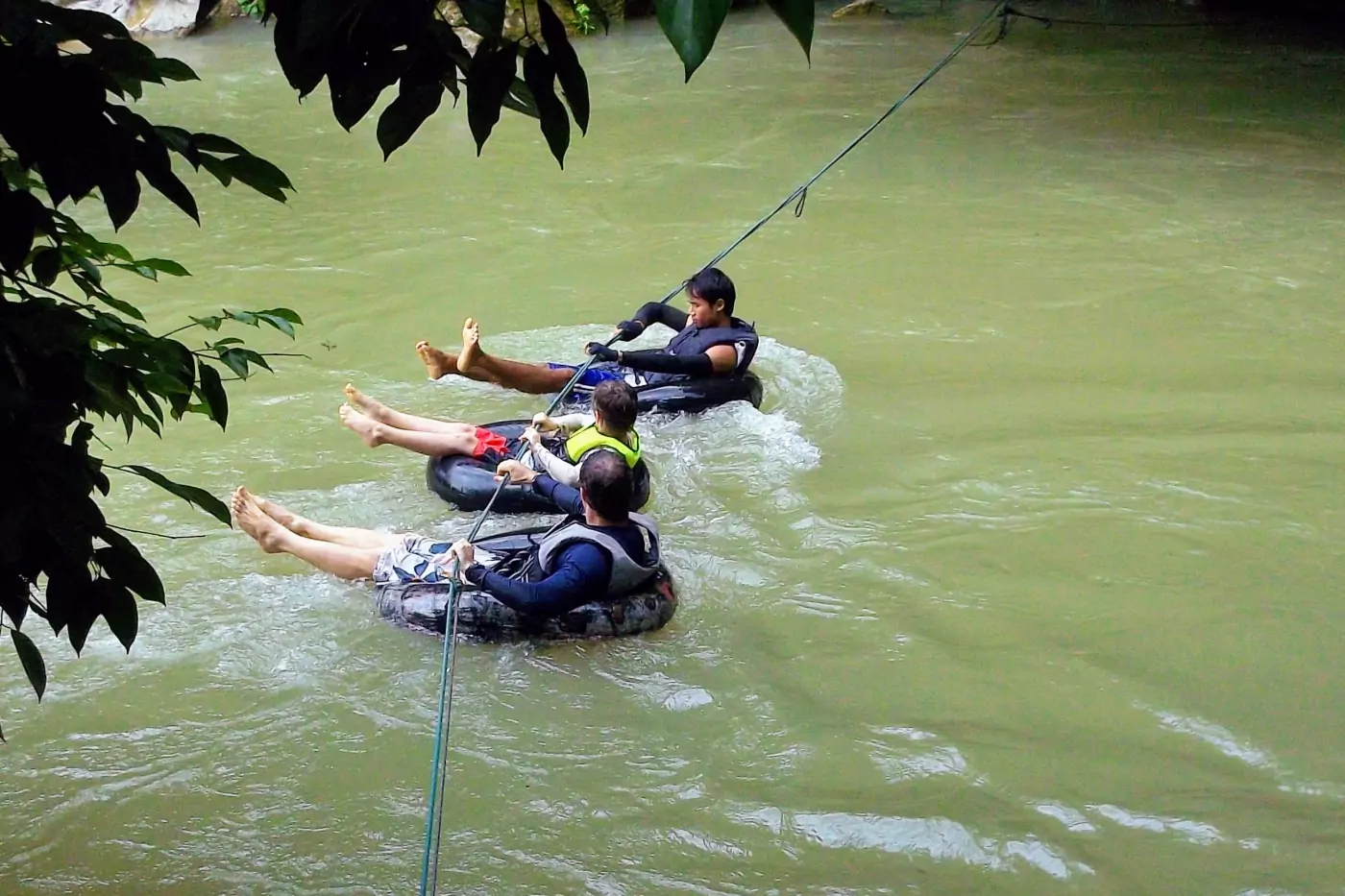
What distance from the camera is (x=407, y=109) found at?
1592 millimetres

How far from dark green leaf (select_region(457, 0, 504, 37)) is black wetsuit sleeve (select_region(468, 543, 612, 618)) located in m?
2.83

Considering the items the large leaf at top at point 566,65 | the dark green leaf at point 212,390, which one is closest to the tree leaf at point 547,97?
the large leaf at top at point 566,65

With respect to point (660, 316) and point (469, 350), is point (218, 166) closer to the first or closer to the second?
point (469, 350)

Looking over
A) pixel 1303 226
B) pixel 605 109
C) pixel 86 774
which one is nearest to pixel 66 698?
pixel 86 774

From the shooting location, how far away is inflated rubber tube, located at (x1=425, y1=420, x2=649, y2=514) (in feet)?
17.1

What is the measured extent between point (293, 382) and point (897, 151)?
20.8ft

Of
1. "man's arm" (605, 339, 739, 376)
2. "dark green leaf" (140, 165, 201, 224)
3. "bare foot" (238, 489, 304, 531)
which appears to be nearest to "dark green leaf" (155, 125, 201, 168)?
"dark green leaf" (140, 165, 201, 224)

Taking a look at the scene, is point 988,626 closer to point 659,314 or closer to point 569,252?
→ point 659,314

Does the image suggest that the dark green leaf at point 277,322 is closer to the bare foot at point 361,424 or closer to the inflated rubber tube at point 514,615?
the inflated rubber tube at point 514,615

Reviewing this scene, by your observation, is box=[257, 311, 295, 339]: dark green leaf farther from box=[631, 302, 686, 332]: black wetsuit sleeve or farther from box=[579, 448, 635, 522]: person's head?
box=[631, 302, 686, 332]: black wetsuit sleeve

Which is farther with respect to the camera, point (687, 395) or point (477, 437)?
point (687, 395)

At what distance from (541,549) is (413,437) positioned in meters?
1.28

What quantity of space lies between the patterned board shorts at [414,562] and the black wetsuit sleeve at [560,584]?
0.35 m

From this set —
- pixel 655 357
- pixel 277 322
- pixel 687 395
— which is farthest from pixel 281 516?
pixel 277 322
